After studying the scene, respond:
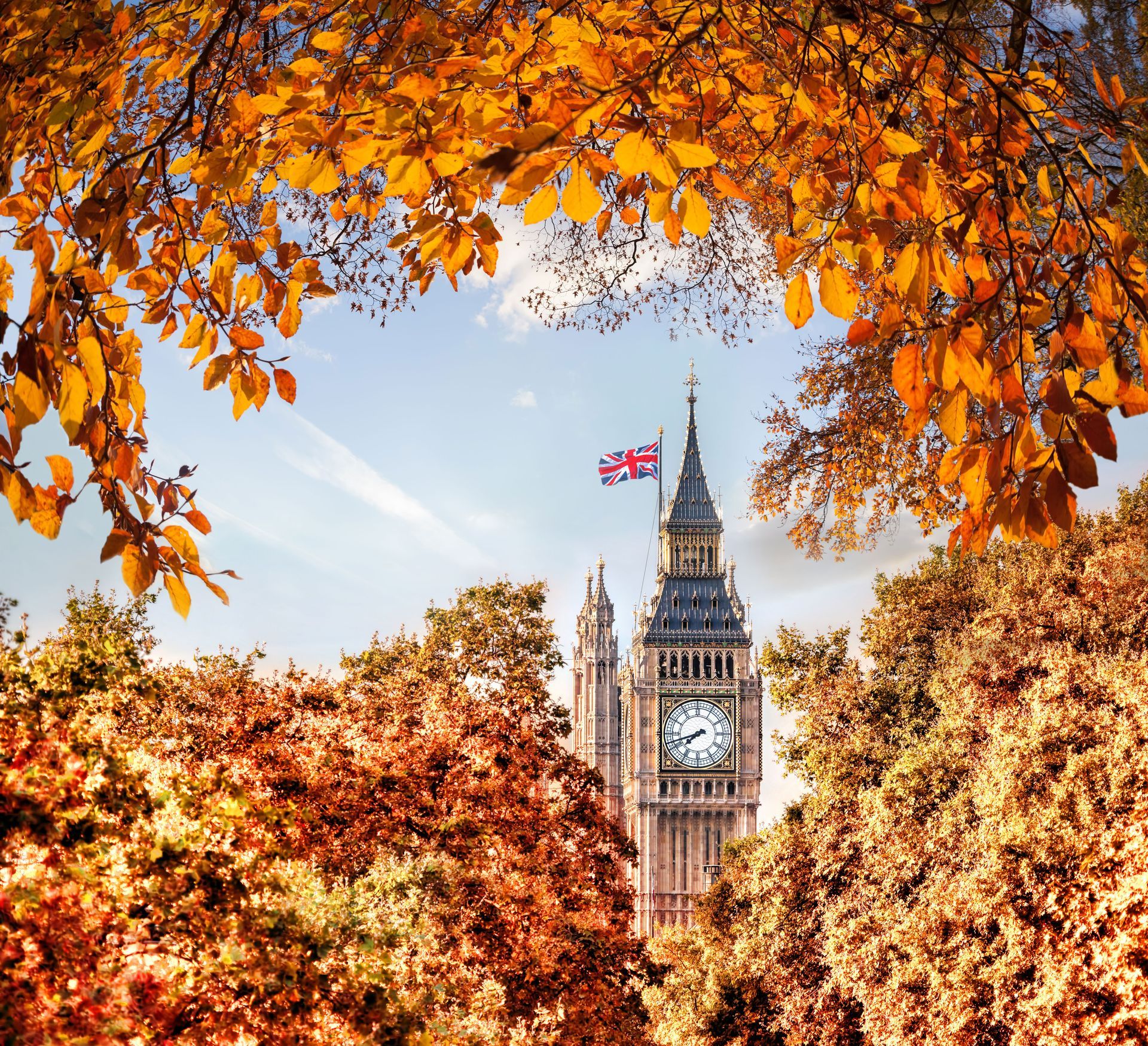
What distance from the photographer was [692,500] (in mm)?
68125

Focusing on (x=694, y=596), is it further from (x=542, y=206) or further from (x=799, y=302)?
(x=542, y=206)

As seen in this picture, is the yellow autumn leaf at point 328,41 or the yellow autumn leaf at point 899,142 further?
the yellow autumn leaf at point 328,41

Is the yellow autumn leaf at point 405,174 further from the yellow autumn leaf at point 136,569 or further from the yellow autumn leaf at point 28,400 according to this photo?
the yellow autumn leaf at point 136,569

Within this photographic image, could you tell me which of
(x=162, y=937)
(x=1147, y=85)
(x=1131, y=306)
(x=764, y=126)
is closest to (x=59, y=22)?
(x=764, y=126)

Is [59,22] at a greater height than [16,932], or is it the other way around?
[59,22]

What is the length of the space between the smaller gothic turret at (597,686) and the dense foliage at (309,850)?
45.5 meters

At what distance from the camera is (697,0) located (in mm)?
3521

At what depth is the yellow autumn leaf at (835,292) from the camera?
3.15 meters

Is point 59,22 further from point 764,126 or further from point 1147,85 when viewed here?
point 1147,85

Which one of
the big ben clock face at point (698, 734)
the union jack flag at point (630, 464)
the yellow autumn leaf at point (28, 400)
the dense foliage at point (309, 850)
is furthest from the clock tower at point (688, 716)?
the yellow autumn leaf at point (28, 400)

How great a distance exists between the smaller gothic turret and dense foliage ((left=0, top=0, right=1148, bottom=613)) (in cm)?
6415

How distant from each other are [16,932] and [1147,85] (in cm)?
1087

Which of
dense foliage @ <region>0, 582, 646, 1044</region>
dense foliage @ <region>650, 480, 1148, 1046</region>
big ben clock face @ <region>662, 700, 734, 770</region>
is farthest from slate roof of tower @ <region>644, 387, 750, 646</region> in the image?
dense foliage @ <region>0, 582, 646, 1044</region>

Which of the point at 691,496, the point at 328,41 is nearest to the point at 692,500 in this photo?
the point at 691,496
